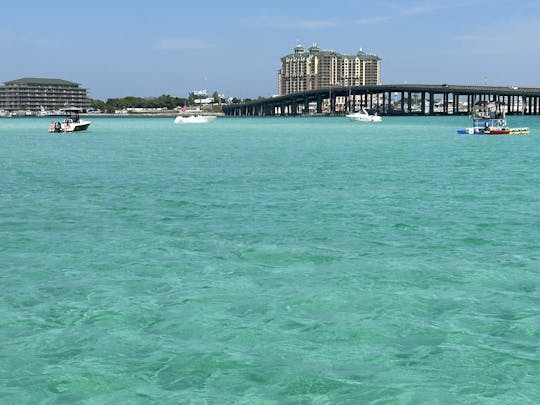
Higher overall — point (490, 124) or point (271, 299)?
point (490, 124)

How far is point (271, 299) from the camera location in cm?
1473

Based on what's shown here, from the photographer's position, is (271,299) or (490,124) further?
(490,124)

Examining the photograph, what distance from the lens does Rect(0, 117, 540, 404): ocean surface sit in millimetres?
10656

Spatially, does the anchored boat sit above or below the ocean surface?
above

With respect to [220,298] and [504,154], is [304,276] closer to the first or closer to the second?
[220,298]

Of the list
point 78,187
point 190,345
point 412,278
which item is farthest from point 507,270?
point 78,187

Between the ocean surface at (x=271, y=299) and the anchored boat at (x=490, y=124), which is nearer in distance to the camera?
the ocean surface at (x=271, y=299)

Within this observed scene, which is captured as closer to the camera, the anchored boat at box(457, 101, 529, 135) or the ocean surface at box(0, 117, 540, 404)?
the ocean surface at box(0, 117, 540, 404)

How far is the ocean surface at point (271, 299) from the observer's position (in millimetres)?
10656

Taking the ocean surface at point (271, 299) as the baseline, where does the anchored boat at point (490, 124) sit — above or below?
above

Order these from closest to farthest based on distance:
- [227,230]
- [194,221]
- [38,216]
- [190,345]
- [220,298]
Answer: [190,345], [220,298], [227,230], [194,221], [38,216]

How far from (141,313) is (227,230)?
8721mm

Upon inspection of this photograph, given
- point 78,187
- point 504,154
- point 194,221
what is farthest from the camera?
point 504,154

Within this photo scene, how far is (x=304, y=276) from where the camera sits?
1642cm
